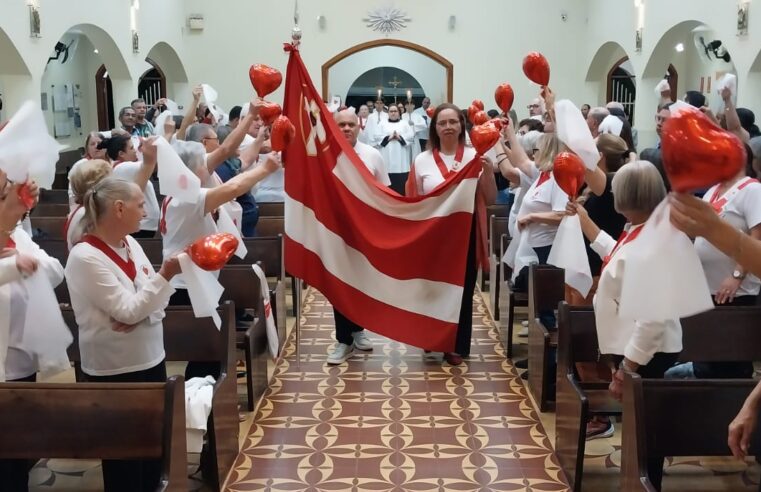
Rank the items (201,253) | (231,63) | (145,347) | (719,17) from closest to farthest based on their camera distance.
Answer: (201,253) → (145,347) → (719,17) → (231,63)

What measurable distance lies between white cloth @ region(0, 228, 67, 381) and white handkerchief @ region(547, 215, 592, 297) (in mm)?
2283

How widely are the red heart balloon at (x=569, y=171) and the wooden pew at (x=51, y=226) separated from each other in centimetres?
478

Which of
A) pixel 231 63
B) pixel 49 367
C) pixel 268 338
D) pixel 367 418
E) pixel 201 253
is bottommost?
pixel 367 418

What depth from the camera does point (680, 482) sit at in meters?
3.79

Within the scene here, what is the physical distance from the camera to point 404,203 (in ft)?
15.8

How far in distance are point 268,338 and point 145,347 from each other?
5.88ft

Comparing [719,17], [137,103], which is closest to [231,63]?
[137,103]

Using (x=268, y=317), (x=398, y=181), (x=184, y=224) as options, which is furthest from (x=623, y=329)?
(x=398, y=181)

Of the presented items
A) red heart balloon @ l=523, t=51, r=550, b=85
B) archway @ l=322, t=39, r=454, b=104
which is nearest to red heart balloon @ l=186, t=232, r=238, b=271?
red heart balloon @ l=523, t=51, r=550, b=85

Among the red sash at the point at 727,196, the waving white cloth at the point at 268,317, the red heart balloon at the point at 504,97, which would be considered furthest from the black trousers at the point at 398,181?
the red sash at the point at 727,196

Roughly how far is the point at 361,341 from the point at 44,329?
9.91 ft

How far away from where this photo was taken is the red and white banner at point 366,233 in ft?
15.7

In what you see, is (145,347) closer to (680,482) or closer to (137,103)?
(680,482)

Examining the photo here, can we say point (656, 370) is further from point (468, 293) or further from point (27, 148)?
point (27, 148)
